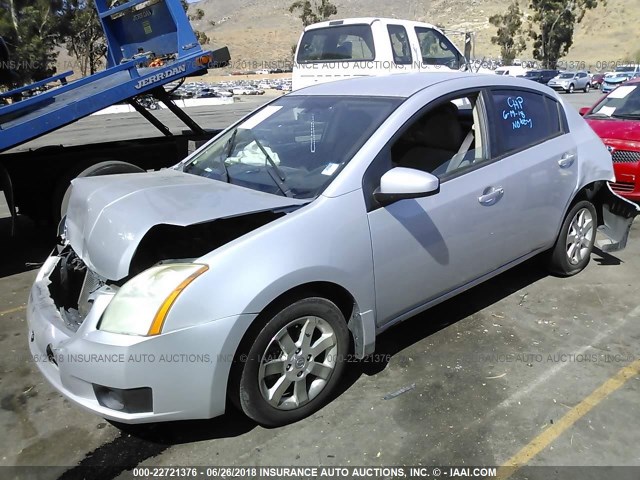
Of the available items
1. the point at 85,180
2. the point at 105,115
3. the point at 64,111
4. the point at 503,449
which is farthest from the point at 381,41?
the point at 105,115

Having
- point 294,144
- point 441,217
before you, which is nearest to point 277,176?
point 294,144

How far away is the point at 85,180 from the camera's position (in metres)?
3.45

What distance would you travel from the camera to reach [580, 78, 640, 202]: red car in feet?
20.4

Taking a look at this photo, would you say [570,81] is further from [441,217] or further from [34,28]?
[441,217]

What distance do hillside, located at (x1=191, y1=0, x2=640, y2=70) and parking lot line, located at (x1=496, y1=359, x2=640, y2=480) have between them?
60.0m

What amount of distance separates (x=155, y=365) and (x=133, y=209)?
32.3 inches

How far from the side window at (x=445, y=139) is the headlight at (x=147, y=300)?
148cm

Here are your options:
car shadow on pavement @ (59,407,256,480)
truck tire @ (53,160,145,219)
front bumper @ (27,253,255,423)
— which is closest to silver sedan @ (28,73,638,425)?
front bumper @ (27,253,255,423)

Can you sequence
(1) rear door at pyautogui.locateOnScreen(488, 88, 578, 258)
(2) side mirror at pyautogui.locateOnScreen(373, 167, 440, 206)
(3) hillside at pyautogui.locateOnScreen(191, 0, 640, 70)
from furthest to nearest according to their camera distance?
(3) hillside at pyautogui.locateOnScreen(191, 0, 640, 70), (1) rear door at pyautogui.locateOnScreen(488, 88, 578, 258), (2) side mirror at pyautogui.locateOnScreen(373, 167, 440, 206)

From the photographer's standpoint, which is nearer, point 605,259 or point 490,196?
point 490,196

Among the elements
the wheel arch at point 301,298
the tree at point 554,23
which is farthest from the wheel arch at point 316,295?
the tree at point 554,23

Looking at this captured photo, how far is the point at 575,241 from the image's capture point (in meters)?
4.60

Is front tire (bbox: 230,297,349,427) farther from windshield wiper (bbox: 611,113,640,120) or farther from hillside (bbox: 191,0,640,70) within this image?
hillside (bbox: 191,0,640,70)

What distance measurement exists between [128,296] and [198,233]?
0.65 metres
